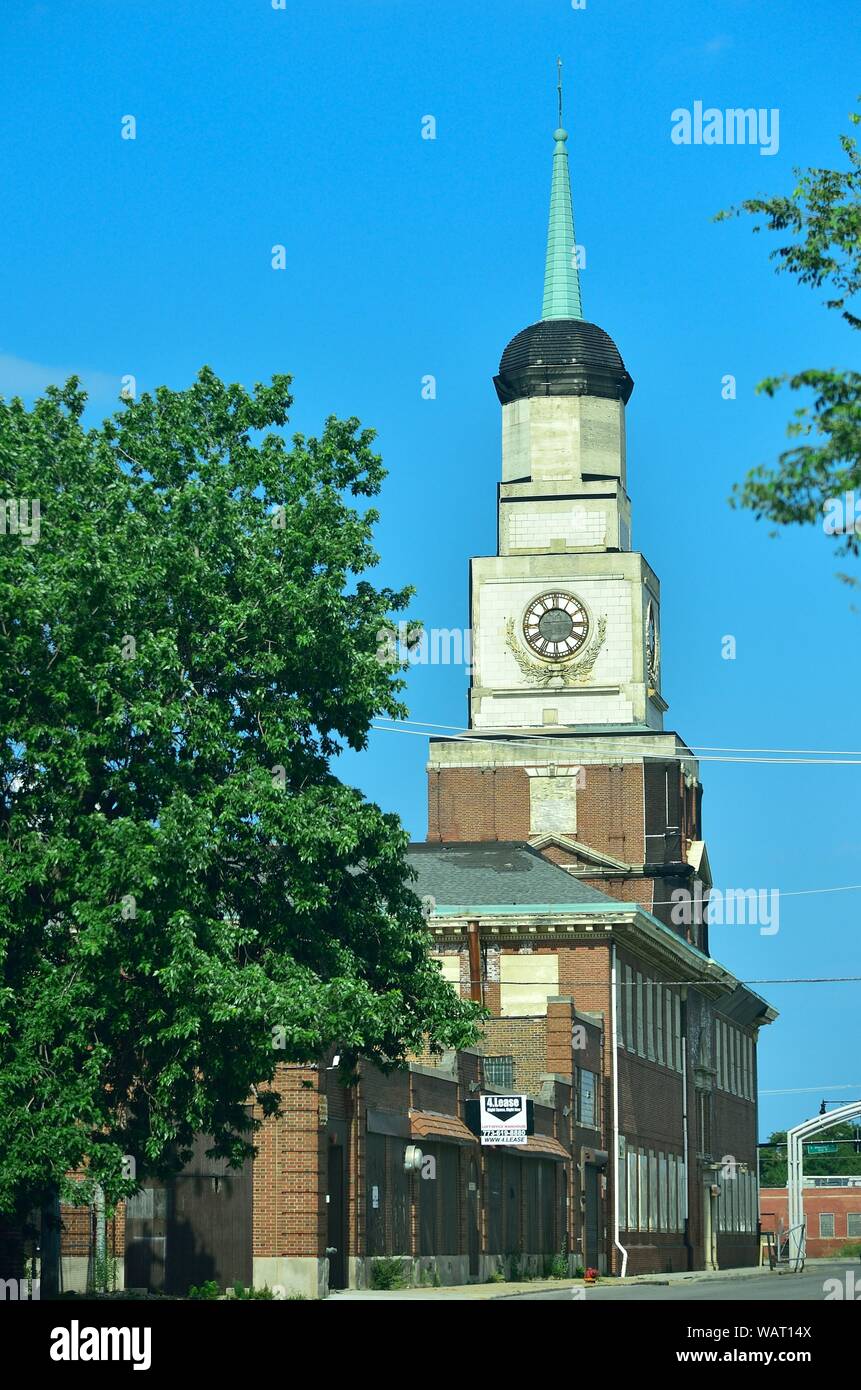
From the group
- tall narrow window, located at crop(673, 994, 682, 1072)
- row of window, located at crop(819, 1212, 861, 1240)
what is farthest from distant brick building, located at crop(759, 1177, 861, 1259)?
tall narrow window, located at crop(673, 994, 682, 1072)

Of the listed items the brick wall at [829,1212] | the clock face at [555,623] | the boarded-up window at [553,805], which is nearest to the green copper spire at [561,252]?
the clock face at [555,623]

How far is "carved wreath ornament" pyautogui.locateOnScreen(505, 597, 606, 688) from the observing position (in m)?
72.6

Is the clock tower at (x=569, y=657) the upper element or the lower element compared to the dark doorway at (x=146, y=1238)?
upper

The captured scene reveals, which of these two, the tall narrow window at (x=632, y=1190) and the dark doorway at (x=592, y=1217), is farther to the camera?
the tall narrow window at (x=632, y=1190)

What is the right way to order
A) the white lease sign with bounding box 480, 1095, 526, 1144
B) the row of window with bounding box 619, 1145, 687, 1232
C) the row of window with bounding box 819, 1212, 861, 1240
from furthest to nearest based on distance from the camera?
1. the row of window with bounding box 819, 1212, 861, 1240
2. the row of window with bounding box 619, 1145, 687, 1232
3. the white lease sign with bounding box 480, 1095, 526, 1144

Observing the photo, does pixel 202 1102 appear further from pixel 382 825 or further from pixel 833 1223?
pixel 833 1223

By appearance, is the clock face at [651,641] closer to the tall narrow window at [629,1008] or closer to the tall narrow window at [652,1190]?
the tall narrow window at [629,1008]

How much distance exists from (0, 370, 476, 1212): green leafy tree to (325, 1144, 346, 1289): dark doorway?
8.30m

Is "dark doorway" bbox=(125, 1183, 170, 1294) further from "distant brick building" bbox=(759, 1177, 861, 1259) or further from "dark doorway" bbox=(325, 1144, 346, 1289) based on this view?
"distant brick building" bbox=(759, 1177, 861, 1259)

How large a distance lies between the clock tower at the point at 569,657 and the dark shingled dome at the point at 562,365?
0.16 feet

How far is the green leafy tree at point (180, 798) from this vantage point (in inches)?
1041

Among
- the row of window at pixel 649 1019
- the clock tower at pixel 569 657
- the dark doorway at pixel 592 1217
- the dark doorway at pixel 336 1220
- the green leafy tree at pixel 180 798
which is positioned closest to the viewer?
the green leafy tree at pixel 180 798

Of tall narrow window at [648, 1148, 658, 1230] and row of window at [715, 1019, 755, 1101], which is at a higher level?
row of window at [715, 1019, 755, 1101]
